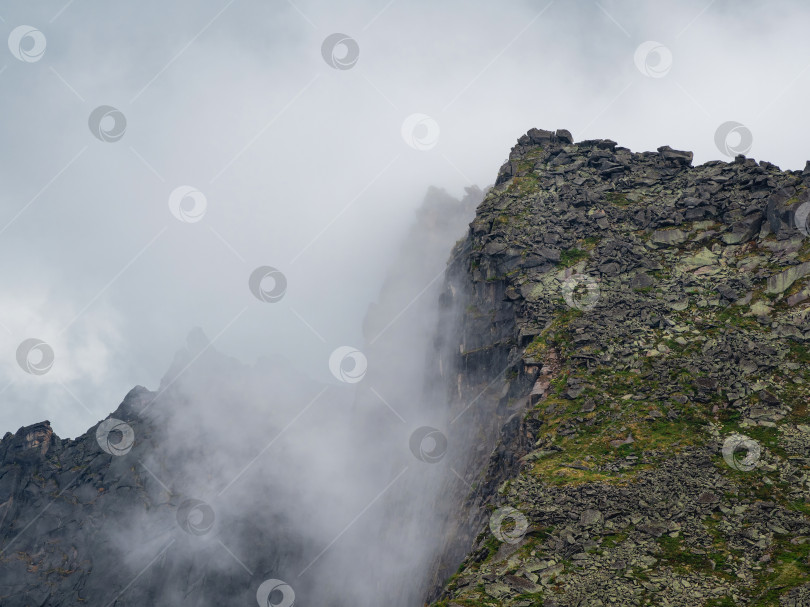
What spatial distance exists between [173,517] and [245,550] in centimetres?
1452

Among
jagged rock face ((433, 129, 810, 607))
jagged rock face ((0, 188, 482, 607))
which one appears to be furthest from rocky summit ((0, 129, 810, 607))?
jagged rock face ((0, 188, 482, 607))

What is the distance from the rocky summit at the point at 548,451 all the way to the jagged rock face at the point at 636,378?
17cm

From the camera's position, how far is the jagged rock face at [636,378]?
31.4 meters

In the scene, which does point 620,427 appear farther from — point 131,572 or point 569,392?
A: point 131,572

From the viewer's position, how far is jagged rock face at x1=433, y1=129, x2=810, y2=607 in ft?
103

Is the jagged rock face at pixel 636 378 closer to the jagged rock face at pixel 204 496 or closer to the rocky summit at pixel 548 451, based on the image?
the rocky summit at pixel 548 451

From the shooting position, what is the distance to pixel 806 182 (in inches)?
2067

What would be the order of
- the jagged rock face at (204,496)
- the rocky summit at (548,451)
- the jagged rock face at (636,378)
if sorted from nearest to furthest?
the jagged rock face at (636,378) → the rocky summit at (548,451) → the jagged rock face at (204,496)

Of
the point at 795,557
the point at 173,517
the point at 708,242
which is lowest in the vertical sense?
the point at 173,517

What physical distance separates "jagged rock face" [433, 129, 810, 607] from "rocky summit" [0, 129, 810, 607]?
0.17 m

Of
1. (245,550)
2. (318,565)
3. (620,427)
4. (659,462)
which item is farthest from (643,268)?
(245,550)

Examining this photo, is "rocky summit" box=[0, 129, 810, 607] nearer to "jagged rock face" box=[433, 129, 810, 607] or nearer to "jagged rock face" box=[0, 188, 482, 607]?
"jagged rock face" box=[433, 129, 810, 607]

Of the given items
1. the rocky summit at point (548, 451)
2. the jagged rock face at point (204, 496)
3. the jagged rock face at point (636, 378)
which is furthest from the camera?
the jagged rock face at point (204, 496)

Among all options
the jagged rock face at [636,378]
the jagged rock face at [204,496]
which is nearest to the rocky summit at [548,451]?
the jagged rock face at [636,378]
